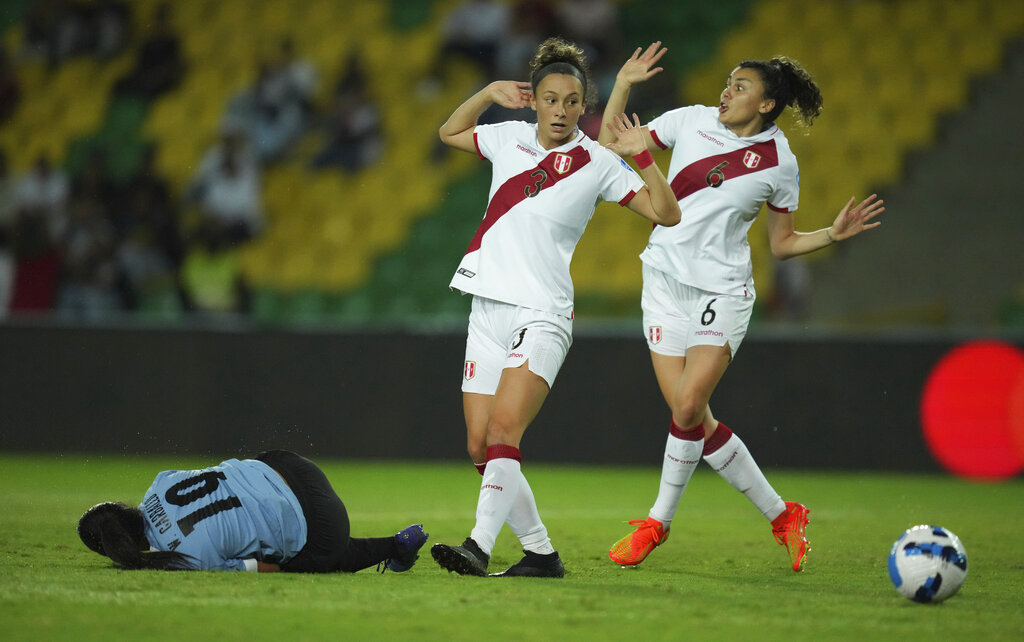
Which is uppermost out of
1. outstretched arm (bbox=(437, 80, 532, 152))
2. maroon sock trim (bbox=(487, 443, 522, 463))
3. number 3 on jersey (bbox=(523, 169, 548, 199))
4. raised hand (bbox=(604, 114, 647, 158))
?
outstretched arm (bbox=(437, 80, 532, 152))

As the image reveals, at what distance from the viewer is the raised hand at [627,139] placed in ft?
16.4

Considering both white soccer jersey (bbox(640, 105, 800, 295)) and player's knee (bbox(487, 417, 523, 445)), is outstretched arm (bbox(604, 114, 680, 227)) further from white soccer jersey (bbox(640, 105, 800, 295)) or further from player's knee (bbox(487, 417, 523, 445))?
player's knee (bbox(487, 417, 523, 445))

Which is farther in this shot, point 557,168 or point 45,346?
point 45,346

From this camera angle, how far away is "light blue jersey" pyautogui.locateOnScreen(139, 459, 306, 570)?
4.69 meters

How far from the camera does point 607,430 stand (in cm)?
1061

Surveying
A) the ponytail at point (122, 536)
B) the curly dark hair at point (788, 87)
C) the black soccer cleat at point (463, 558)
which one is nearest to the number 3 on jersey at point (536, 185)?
the curly dark hair at point (788, 87)

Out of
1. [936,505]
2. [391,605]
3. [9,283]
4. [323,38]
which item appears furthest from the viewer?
[323,38]

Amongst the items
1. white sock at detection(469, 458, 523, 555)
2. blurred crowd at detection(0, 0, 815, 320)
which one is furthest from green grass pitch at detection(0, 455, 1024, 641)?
blurred crowd at detection(0, 0, 815, 320)

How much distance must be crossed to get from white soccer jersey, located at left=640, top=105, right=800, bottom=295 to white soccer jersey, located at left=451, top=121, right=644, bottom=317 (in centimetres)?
79

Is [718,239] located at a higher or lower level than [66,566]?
higher

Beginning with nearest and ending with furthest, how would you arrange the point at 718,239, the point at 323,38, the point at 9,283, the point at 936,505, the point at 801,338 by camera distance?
the point at 718,239, the point at 936,505, the point at 801,338, the point at 9,283, the point at 323,38

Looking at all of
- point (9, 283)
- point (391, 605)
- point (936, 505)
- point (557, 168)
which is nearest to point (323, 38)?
point (9, 283)

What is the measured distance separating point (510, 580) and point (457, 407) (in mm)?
5739

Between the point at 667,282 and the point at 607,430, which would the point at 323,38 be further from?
the point at 667,282
